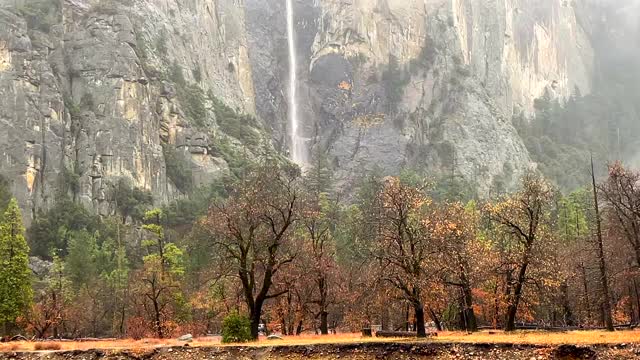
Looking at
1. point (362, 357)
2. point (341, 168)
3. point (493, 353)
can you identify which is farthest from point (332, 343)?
point (341, 168)

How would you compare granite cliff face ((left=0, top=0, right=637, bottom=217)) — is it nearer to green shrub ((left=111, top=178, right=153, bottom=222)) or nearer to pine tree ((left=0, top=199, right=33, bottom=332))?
green shrub ((left=111, top=178, right=153, bottom=222))

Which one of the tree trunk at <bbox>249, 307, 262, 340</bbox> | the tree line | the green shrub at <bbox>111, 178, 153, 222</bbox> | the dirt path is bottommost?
the dirt path

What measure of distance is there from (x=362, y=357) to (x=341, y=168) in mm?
124625

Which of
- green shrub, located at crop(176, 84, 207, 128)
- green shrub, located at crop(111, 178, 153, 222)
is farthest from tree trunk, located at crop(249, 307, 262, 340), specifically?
green shrub, located at crop(176, 84, 207, 128)

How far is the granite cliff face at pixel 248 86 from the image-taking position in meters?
108

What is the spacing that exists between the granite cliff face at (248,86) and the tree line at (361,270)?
26.7 meters

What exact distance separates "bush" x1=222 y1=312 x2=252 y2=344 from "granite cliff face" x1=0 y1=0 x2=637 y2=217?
76.4 m

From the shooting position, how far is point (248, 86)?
16438 centimetres

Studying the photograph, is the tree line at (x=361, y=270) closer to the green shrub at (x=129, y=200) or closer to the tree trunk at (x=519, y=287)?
the tree trunk at (x=519, y=287)

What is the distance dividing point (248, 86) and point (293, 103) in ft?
41.0

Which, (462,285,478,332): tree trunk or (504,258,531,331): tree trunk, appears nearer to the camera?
(504,258,531,331): tree trunk

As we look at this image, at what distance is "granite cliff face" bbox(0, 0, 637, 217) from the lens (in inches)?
4257

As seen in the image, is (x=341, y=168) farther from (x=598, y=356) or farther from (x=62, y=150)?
(x=598, y=356)

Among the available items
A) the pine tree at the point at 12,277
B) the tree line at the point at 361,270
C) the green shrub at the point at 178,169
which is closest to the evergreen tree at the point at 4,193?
the tree line at the point at 361,270
